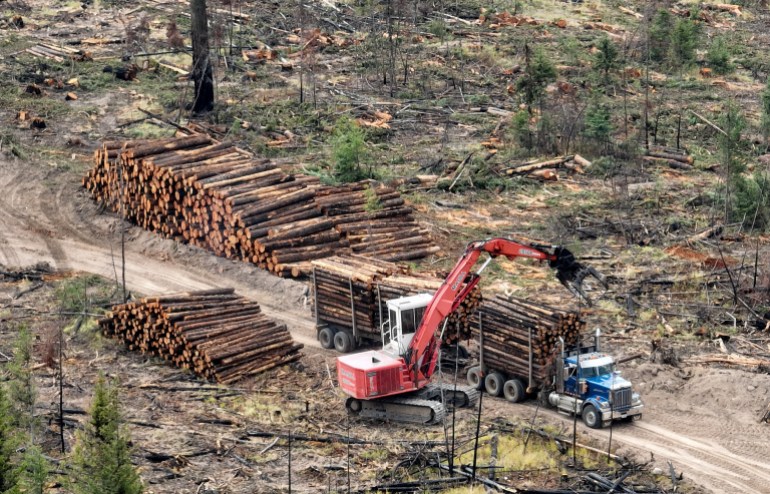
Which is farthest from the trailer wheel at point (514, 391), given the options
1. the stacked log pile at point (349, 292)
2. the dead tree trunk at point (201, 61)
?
the dead tree trunk at point (201, 61)

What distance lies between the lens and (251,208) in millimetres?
40688

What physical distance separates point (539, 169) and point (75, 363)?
22712 mm

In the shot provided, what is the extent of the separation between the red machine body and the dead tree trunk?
25620 millimetres

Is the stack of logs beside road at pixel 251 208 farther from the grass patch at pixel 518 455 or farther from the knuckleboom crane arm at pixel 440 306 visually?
the grass patch at pixel 518 455

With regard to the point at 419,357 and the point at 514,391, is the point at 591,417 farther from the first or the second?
the point at 419,357

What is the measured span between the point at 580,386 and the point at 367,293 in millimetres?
6924

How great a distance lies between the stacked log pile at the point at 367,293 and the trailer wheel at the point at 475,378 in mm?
1273

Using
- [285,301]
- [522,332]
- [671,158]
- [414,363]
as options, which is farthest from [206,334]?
[671,158]

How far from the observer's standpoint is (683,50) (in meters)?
63.3

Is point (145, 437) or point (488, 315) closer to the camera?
point (145, 437)

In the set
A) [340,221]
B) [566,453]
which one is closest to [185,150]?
[340,221]

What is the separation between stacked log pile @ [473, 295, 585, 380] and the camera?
1158 inches

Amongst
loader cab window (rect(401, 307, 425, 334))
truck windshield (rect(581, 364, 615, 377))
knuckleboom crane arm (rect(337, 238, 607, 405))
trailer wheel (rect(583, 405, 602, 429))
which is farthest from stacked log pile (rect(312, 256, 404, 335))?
trailer wheel (rect(583, 405, 602, 429))

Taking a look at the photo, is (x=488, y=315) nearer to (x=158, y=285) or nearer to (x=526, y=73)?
(x=158, y=285)
